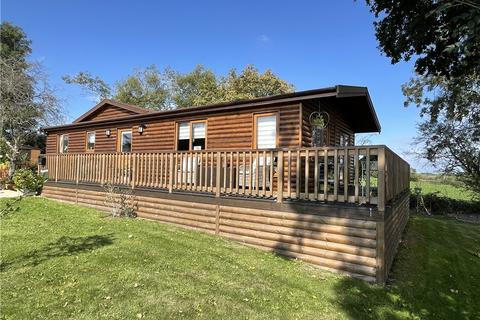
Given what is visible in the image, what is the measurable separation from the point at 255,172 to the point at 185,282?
3.54 meters

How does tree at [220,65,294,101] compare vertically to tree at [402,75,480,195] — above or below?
above

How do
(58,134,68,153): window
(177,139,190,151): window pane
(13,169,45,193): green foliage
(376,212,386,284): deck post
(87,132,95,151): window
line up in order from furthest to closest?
(58,134,68,153): window < (87,132,95,151): window < (13,169,45,193): green foliage < (177,139,190,151): window pane < (376,212,386,284): deck post

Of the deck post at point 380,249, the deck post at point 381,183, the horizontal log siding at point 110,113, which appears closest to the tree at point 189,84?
the horizontal log siding at point 110,113

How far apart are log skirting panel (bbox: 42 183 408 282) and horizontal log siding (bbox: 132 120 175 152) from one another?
3.48 m

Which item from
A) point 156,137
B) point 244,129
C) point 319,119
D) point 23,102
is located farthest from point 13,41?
point 319,119

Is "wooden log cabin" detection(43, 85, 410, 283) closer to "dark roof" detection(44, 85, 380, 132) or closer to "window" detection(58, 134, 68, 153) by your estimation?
"dark roof" detection(44, 85, 380, 132)

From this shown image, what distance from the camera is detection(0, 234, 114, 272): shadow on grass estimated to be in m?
5.01

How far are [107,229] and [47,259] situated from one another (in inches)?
78.7

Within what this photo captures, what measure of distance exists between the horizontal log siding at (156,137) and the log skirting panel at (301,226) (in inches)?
137

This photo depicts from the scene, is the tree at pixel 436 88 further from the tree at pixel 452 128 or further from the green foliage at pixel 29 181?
the green foliage at pixel 29 181

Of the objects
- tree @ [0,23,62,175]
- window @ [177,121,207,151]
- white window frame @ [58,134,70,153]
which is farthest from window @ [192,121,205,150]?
tree @ [0,23,62,175]

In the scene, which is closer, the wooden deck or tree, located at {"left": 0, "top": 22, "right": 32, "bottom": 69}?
the wooden deck

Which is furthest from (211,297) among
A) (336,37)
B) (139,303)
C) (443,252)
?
(336,37)

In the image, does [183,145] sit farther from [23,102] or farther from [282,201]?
[23,102]
